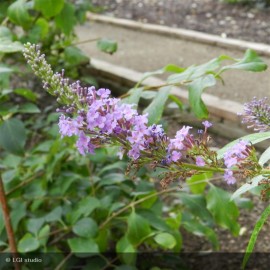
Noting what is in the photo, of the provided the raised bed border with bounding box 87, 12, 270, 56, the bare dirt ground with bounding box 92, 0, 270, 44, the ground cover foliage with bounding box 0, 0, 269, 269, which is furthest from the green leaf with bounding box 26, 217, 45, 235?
the bare dirt ground with bounding box 92, 0, 270, 44

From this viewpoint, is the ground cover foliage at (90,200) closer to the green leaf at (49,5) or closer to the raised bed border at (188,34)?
the green leaf at (49,5)

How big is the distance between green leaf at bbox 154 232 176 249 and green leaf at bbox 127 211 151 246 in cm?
5

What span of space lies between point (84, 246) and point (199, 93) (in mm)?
710

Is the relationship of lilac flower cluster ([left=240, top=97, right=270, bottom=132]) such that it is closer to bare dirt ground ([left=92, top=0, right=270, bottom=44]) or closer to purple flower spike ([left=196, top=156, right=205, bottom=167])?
purple flower spike ([left=196, top=156, right=205, bottom=167])

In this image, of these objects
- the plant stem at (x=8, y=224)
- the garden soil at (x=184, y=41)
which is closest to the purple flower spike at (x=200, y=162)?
the plant stem at (x=8, y=224)

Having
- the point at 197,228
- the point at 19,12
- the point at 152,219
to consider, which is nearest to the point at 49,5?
the point at 19,12

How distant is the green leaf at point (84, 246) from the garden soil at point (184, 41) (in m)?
2.36

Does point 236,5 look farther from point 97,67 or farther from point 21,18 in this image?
point 21,18

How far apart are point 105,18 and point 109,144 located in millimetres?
5907

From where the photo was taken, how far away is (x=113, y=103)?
1075mm

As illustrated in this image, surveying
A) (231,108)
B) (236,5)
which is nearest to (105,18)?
(236,5)

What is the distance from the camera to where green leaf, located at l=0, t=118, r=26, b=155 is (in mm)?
2047

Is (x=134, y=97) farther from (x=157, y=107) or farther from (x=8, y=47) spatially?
(x=8, y=47)

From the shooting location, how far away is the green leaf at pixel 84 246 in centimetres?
204
